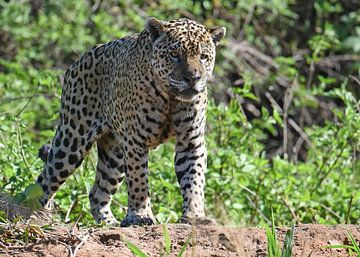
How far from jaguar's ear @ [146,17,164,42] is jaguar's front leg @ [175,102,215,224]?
653 millimetres

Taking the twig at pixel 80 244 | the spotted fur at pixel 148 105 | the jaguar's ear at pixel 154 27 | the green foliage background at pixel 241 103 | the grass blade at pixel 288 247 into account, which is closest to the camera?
the grass blade at pixel 288 247

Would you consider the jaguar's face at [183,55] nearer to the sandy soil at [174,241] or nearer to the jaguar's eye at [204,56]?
the jaguar's eye at [204,56]

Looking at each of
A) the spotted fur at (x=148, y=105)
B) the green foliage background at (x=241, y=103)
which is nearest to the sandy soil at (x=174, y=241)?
the green foliage background at (x=241, y=103)

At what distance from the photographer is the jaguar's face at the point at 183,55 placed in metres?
8.01

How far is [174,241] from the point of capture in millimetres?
6750

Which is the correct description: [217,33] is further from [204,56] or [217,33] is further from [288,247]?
[288,247]

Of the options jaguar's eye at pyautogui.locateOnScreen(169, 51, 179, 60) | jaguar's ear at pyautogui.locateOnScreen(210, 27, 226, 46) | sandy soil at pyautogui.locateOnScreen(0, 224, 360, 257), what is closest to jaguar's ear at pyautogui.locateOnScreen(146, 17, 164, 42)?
jaguar's eye at pyautogui.locateOnScreen(169, 51, 179, 60)

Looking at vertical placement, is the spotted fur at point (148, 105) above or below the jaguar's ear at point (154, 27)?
below

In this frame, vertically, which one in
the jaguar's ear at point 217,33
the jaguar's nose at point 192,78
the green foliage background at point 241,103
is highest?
the jaguar's ear at point 217,33

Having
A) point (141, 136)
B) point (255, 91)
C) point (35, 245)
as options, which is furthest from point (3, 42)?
point (35, 245)

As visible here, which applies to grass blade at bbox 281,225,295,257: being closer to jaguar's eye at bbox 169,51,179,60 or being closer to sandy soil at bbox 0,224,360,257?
sandy soil at bbox 0,224,360,257

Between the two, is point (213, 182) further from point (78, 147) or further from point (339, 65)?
point (339, 65)

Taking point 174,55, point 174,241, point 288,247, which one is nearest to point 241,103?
point 174,55

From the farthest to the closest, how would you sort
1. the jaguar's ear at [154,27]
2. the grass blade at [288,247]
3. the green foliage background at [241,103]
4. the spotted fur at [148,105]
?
the green foliage background at [241,103]
the jaguar's ear at [154,27]
the spotted fur at [148,105]
the grass blade at [288,247]
